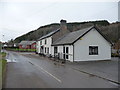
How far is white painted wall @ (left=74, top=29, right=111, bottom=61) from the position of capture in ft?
74.3

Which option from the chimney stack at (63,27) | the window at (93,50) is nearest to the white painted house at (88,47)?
the window at (93,50)

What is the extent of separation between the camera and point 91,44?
77.3ft

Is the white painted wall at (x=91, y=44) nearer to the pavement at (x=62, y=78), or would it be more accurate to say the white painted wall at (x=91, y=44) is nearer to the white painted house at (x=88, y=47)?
the white painted house at (x=88, y=47)

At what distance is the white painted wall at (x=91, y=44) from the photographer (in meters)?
22.7

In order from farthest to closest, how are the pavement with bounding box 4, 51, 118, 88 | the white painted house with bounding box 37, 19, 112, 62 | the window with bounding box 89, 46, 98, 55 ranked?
the window with bounding box 89, 46, 98, 55 < the white painted house with bounding box 37, 19, 112, 62 < the pavement with bounding box 4, 51, 118, 88

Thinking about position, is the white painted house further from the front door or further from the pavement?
the pavement

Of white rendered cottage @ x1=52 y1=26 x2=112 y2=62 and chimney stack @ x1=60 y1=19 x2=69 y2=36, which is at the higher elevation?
chimney stack @ x1=60 y1=19 x2=69 y2=36

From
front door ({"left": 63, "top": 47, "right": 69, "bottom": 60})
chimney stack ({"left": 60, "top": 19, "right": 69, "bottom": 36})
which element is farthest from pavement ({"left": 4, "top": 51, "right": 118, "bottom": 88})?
chimney stack ({"left": 60, "top": 19, "right": 69, "bottom": 36})

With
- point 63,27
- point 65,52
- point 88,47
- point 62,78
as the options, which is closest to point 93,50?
point 88,47

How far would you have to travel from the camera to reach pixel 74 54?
22.4 meters

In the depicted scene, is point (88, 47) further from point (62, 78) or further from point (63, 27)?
point (62, 78)

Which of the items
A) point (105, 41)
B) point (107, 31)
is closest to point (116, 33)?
point (107, 31)

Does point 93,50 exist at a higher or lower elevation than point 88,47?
lower

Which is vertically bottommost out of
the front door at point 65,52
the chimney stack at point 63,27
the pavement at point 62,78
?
the pavement at point 62,78
